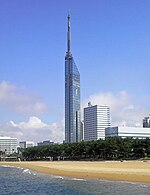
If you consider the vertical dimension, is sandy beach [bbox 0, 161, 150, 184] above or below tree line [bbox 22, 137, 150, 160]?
below

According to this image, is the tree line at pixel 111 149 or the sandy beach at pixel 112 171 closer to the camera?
the sandy beach at pixel 112 171

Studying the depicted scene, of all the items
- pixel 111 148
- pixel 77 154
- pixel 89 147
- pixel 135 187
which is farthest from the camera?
pixel 77 154

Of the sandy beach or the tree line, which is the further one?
the tree line

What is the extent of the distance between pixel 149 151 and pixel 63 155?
5646 cm

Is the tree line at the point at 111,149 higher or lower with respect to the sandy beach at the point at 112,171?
higher

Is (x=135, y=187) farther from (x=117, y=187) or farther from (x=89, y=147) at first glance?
(x=89, y=147)

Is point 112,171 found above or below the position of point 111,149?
below

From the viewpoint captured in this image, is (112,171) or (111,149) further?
(111,149)

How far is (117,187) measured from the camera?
42438 mm

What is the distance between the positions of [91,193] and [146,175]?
1841cm

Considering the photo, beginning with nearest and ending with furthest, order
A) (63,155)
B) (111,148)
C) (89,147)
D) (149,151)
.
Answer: (149,151), (111,148), (89,147), (63,155)

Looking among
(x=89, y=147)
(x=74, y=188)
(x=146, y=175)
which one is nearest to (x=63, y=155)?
(x=89, y=147)

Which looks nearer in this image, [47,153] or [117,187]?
[117,187]

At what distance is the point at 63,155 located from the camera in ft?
547
